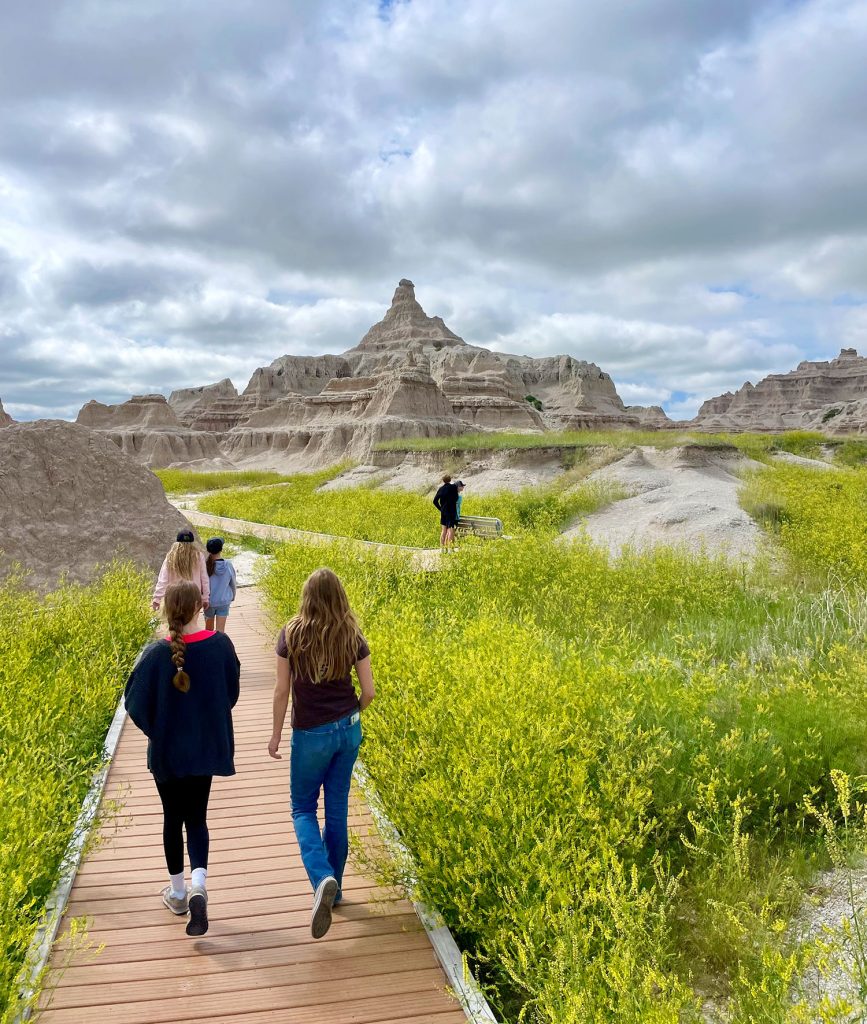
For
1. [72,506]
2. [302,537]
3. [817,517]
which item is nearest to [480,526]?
[302,537]

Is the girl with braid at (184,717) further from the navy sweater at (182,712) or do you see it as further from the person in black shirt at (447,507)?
the person in black shirt at (447,507)

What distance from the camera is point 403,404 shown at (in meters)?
61.1

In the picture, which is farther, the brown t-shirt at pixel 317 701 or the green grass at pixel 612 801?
the brown t-shirt at pixel 317 701

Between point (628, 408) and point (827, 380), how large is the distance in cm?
4828

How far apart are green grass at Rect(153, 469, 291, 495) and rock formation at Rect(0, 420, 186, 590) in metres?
27.9

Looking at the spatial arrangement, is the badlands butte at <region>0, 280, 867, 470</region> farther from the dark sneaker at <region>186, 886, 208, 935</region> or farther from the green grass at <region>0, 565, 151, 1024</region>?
the dark sneaker at <region>186, 886, 208, 935</region>

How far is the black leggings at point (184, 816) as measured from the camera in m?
3.72

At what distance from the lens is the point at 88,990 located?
325cm

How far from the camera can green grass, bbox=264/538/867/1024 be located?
2992mm

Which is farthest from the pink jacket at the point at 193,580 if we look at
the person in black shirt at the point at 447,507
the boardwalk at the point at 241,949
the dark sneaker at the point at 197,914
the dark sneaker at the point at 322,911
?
the person in black shirt at the point at 447,507

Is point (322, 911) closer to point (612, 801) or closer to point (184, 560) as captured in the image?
point (612, 801)

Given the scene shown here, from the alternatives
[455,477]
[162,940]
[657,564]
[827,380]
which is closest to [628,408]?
[827,380]

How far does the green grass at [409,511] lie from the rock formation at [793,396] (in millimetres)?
117318

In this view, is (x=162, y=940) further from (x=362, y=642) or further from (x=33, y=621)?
(x=33, y=621)
